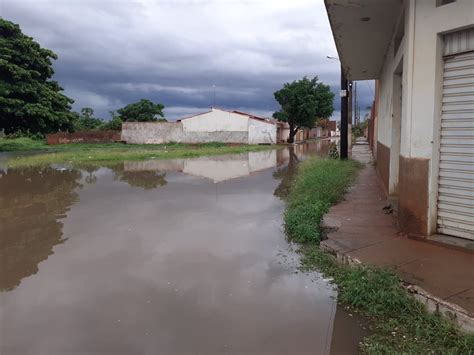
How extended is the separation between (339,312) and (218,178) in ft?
34.8

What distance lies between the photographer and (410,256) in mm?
4434

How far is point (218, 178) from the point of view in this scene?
14094 mm

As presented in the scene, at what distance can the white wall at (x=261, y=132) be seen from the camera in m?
40.2

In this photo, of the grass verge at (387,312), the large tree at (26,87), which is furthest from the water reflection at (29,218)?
the large tree at (26,87)

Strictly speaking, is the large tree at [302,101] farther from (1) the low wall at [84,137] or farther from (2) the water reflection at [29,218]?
(2) the water reflection at [29,218]

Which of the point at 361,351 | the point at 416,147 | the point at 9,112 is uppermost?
the point at 9,112

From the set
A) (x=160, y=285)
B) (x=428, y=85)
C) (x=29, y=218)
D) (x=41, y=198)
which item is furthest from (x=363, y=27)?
(x=41, y=198)

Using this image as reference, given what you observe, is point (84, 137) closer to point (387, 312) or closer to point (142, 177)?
point (142, 177)

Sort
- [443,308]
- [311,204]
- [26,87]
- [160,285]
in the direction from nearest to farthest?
[443,308]
[160,285]
[311,204]
[26,87]

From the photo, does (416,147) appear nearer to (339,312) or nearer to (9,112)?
(339,312)

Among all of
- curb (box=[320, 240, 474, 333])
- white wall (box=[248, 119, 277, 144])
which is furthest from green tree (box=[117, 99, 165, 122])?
curb (box=[320, 240, 474, 333])

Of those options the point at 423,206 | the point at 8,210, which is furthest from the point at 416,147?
the point at 8,210

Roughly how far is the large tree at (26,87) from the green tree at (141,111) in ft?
74.5

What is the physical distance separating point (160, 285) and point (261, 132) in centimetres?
3717
